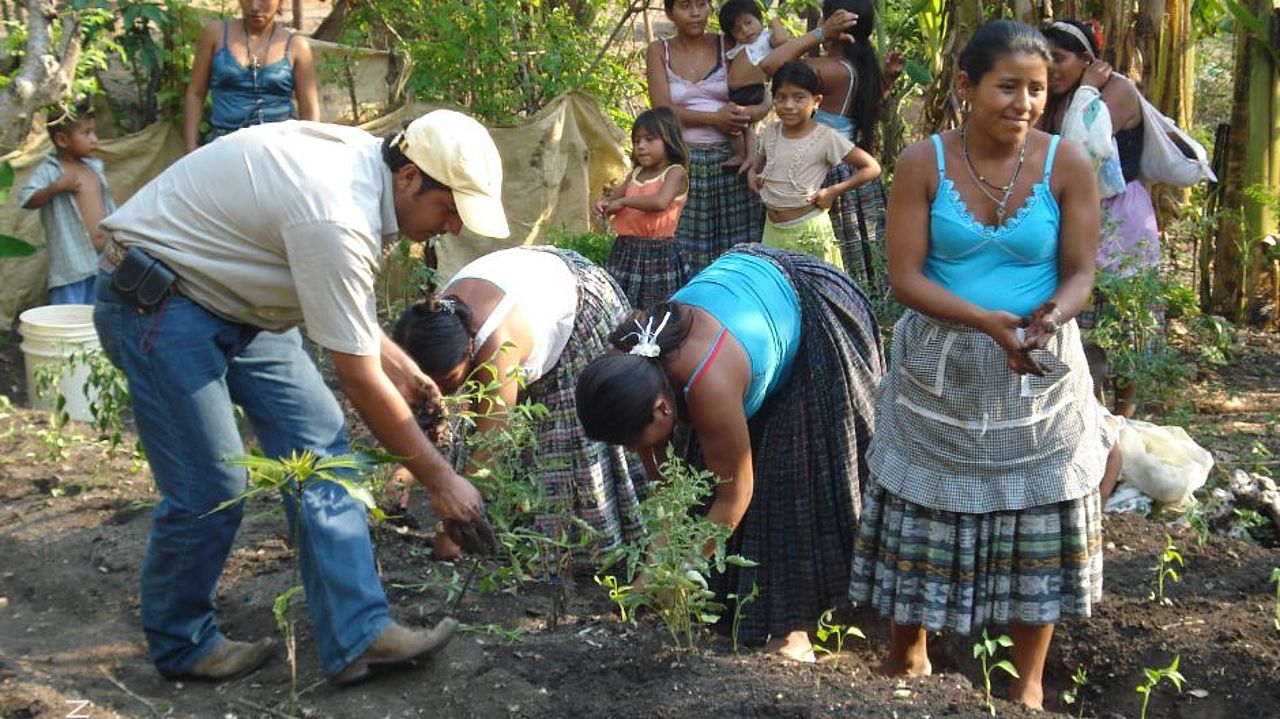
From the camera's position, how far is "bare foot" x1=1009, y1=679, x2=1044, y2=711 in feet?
11.6

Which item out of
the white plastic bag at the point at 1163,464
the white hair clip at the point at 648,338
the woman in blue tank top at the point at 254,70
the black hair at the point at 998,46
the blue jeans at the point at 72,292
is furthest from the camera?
the blue jeans at the point at 72,292

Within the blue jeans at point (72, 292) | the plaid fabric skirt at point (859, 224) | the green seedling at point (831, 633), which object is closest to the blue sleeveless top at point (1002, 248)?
the green seedling at point (831, 633)

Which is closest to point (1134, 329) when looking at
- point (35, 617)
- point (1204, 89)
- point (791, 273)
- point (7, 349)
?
point (791, 273)

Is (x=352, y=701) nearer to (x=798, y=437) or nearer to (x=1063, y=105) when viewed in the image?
(x=798, y=437)

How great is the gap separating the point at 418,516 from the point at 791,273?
1.81 m

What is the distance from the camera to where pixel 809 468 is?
3.98 m

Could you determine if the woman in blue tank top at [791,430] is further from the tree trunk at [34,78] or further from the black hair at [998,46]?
the tree trunk at [34,78]

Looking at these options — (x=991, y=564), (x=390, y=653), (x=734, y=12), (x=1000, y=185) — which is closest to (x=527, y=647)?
(x=390, y=653)

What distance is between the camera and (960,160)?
11.1 feet

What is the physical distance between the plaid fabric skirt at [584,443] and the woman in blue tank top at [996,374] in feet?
3.26

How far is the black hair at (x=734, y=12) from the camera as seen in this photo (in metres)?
6.89

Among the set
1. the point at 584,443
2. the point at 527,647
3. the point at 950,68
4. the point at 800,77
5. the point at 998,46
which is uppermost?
the point at 998,46

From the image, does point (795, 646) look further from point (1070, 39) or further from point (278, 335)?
point (1070, 39)

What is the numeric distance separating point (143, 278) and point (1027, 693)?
7.98ft
